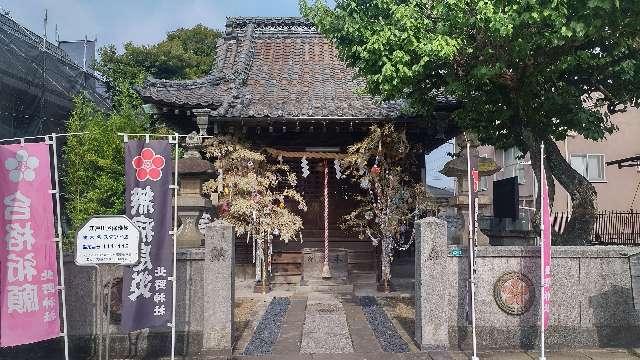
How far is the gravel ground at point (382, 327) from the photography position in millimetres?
8086

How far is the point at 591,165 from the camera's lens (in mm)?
24953

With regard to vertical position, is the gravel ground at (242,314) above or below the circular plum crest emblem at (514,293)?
below

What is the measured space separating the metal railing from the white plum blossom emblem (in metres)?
20.5

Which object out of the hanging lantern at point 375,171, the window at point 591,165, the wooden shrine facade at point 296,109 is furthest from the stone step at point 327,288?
the window at point 591,165

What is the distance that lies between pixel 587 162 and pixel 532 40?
19.5 metres

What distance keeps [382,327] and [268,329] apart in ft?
7.19

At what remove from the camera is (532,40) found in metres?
8.27

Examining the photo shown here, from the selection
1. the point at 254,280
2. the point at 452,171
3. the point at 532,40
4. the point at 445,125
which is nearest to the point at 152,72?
the point at 254,280

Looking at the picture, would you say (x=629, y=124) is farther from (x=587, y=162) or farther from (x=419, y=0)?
(x=419, y=0)

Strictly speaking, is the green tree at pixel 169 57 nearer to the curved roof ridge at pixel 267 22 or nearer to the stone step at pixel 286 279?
the curved roof ridge at pixel 267 22

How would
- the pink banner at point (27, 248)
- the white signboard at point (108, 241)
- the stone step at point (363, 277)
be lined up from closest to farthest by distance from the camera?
the white signboard at point (108, 241) → the pink banner at point (27, 248) → the stone step at point (363, 277)

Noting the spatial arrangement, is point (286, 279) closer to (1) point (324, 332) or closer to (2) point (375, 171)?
(2) point (375, 171)

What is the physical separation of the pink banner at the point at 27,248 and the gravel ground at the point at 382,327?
5.13m

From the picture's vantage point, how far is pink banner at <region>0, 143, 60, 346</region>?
6520 mm
